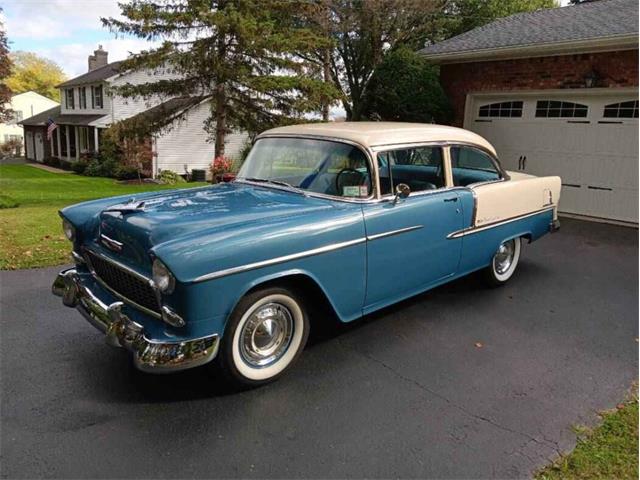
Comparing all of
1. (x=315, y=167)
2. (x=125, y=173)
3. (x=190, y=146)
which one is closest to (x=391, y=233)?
(x=315, y=167)

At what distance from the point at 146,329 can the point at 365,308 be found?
1640mm

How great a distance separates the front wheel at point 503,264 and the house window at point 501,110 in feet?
19.2

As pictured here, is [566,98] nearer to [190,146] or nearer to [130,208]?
[130,208]

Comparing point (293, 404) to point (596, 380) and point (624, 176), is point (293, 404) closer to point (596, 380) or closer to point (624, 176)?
point (596, 380)

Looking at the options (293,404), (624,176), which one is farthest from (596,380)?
(624,176)

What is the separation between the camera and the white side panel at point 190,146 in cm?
2442

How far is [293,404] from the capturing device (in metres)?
3.19

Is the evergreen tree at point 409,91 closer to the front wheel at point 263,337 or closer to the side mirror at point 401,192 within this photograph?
the side mirror at point 401,192

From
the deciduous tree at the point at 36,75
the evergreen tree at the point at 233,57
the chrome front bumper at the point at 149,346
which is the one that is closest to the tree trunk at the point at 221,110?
the evergreen tree at the point at 233,57

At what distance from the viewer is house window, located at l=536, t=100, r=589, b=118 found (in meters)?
9.62

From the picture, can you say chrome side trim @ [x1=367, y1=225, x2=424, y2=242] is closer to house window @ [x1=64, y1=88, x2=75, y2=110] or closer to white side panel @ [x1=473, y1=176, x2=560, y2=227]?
white side panel @ [x1=473, y1=176, x2=560, y2=227]

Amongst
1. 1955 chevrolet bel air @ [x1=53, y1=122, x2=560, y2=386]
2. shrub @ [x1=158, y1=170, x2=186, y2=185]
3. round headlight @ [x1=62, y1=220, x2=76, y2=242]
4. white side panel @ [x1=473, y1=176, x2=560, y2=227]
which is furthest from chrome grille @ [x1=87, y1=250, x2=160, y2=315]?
shrub @ [x1=158, y1=170, x2=186, y2=185]

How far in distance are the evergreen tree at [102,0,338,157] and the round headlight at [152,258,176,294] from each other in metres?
11.2

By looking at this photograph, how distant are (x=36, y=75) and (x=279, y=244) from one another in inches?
3168
